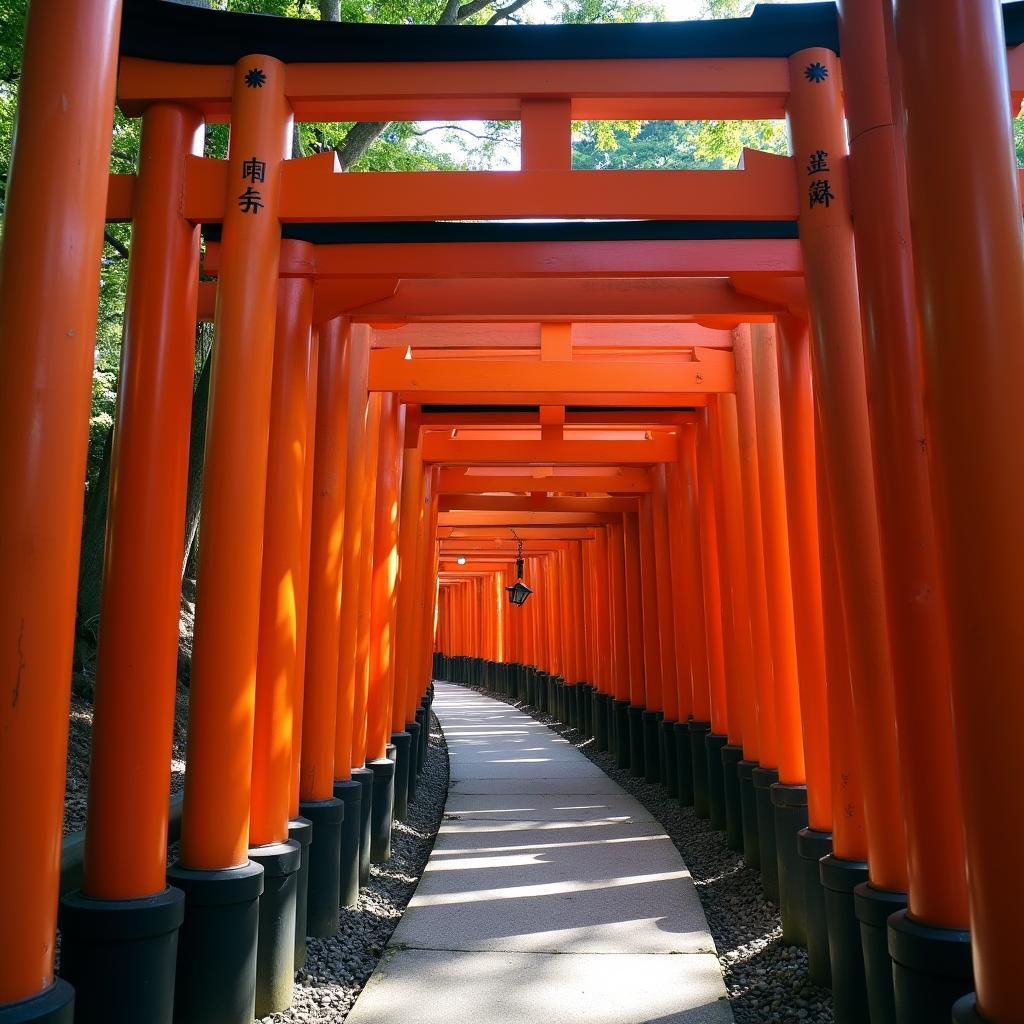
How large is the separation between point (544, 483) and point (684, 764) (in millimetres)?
3298

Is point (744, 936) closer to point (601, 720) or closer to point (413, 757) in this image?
point (413, 757)

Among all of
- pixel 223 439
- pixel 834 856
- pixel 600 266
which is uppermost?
pixel 600 266

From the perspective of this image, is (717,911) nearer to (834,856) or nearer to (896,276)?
(834,856)

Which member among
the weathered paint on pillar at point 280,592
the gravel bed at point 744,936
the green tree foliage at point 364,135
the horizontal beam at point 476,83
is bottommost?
the gravel bed at point 744,936

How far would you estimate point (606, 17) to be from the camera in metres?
11.0

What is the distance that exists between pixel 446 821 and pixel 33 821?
5969 mm

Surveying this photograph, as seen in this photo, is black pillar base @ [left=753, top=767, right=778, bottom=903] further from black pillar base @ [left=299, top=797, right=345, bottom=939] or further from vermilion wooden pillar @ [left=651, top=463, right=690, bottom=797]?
vermilion wooden pillar @ [left=651, top=463, right=690, bottom=797]

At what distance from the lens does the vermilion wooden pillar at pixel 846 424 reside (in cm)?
321

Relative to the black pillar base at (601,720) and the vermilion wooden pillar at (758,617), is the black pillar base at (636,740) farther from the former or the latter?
the vermilion wooden pillar at (758,617)

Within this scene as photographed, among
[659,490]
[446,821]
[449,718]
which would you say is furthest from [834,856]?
[449,718]

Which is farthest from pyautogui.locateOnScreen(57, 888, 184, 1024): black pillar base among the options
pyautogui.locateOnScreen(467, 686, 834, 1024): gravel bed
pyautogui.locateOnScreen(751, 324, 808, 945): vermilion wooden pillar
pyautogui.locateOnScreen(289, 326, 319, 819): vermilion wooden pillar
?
pyautogui.locateOnScreen(751, 324, 808, 945): vermilion wooden pillar

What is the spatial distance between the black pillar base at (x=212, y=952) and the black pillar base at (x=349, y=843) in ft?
5.93

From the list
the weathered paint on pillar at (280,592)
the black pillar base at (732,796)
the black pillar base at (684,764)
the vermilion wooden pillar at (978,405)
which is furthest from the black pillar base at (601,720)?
the vermilion wooden pillar at (978,405)

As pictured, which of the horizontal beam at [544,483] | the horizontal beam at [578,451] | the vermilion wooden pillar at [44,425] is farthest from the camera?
the horizontal beam at [544,483]
